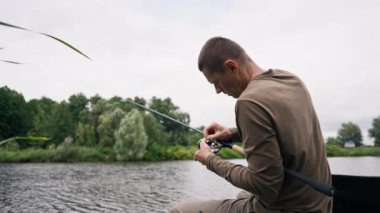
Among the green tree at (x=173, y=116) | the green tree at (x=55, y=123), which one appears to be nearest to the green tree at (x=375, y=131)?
the green tree at (x=173, y=116)

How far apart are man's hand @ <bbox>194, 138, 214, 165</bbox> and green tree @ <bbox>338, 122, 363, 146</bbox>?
132 m

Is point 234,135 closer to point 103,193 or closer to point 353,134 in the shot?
point 103,193

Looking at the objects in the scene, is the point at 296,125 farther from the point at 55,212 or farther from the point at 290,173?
the point at 55,212

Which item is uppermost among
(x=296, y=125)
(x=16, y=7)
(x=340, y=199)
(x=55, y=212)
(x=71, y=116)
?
(x=71, y=116)

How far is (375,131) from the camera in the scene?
123750 millimetres

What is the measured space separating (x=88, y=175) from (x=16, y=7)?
38.2 metres

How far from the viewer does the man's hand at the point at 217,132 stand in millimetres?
2975

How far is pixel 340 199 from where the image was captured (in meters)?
3.12

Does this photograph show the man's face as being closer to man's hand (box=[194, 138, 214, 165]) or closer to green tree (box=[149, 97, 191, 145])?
man's hand (box=[194, 138, 214, 165])

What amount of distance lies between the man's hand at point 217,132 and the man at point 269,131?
1.60ft

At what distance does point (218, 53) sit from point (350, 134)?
437 feet

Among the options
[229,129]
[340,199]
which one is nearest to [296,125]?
[229,129]

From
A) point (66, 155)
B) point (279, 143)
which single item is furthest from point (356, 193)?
point (66, 155)

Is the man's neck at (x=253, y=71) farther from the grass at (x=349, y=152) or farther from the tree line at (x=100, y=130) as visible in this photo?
the grass at (x=349, y=152)
